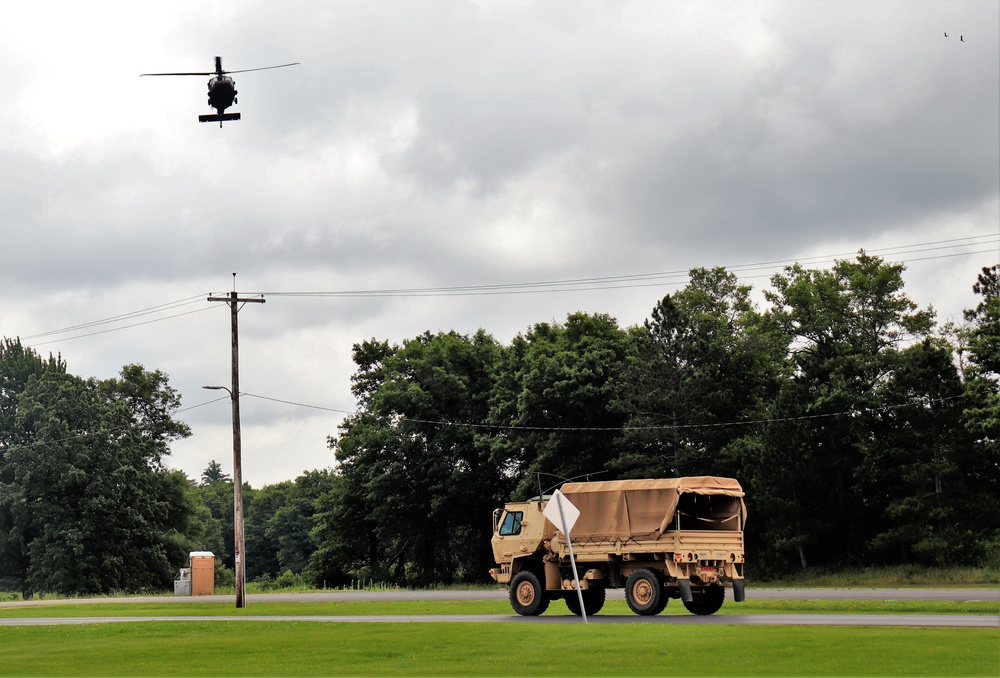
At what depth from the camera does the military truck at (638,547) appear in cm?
2944

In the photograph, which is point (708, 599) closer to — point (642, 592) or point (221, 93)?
point (642, 592)

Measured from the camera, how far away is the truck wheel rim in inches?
1154

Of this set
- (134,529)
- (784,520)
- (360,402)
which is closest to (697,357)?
(784,520)

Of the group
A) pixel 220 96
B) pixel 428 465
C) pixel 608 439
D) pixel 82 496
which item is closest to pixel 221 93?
pixel 220 96

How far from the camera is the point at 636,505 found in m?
30.4

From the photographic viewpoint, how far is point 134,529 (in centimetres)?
8212

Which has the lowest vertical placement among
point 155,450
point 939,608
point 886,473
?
point 939,608

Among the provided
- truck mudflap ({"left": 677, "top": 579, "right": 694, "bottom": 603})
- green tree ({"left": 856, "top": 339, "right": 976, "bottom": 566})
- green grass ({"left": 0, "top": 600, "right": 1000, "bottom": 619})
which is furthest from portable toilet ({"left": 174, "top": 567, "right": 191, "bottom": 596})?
truck mudflap ({"left": 677, "top": 579, "right": 694, "bottom": 603})

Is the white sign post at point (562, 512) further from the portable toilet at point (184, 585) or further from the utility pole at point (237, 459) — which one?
the portable toilet at point (184, 585)

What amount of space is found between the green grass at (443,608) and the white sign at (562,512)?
5876 mm

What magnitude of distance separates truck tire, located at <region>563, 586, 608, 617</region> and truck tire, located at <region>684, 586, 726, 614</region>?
2.51 m

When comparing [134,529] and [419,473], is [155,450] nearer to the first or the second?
[134,529]

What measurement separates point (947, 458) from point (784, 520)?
8744 millimetres

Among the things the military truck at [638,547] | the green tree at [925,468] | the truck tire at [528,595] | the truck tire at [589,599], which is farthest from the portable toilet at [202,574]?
the truck tire at [589,599]
